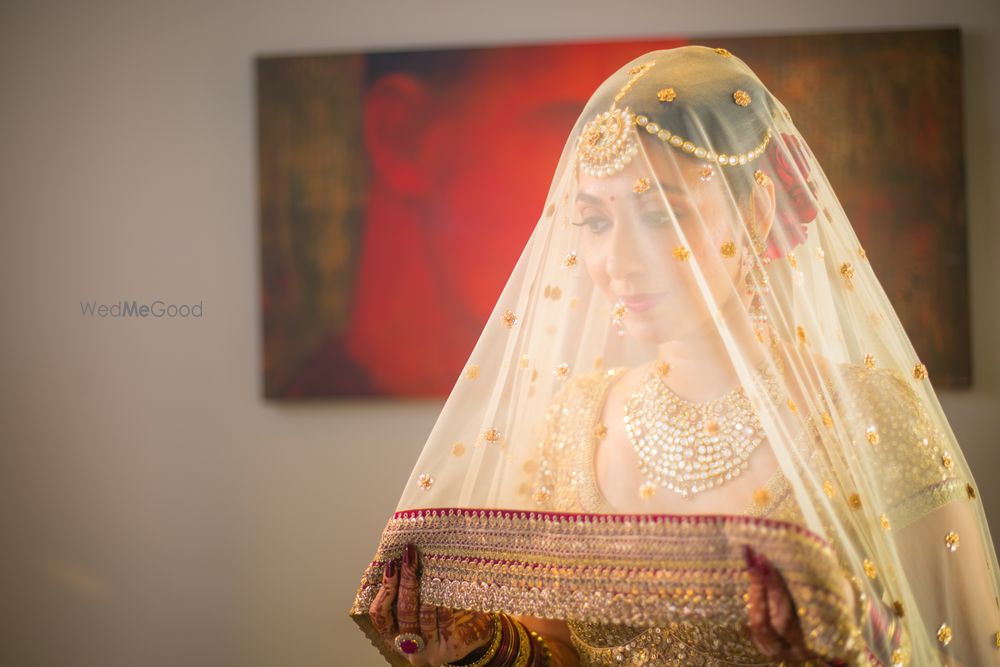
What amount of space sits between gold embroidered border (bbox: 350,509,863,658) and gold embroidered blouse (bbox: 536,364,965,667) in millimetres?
75

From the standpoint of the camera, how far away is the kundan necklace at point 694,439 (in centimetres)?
109

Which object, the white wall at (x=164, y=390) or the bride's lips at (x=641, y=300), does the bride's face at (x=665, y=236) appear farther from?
the white wall at (x=164, y=390)

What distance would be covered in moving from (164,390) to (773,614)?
168 cm

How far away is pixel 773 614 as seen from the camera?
865 mm

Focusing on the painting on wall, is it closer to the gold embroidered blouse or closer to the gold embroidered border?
the gold embroidered blouse

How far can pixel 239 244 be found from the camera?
2084 millimetres

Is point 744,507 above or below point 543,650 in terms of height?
above

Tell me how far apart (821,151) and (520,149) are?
0.71 metres

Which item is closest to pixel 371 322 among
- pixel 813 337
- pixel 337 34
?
pixel 337 34

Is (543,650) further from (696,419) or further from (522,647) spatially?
(696,419)

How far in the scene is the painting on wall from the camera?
2.01m

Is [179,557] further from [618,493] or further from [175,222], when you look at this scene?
[618,493]

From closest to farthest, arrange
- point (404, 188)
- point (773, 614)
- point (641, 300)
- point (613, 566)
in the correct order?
1. point (773, 614)
2. point (613, 566)
3. point (641, 300)
4. point (404, 188)

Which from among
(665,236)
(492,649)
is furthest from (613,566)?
(665,236)
